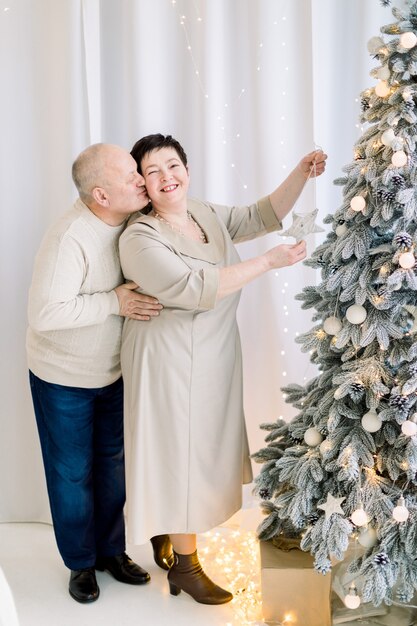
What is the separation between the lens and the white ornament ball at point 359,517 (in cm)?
199

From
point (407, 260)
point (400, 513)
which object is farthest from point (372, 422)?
point (407, 260)

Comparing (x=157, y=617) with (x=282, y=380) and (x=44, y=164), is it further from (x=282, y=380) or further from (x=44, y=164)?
(x=44, y=164)

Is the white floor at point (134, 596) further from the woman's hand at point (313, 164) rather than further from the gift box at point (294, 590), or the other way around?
the woman's hand at point (313, 164)

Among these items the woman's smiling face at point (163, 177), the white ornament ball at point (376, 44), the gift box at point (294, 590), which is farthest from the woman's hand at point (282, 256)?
the gift box at point (294, 590)

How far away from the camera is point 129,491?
2.41m

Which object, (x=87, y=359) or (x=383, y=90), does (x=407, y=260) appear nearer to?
(x=383, y=90)

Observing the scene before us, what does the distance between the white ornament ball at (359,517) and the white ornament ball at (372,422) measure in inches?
8.1

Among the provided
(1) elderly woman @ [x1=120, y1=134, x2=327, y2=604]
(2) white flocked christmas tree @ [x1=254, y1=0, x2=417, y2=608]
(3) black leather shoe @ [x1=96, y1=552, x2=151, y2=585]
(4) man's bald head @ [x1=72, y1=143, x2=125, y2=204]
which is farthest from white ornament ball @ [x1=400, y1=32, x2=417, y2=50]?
(3) black leather shoe @ [x1=96, y1=552, x2=151, y2=585]

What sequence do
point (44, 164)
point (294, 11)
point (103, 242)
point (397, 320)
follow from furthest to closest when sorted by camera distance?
1. point (44, 164)
2. point (294, 11)
3. point (103, 242)
4. point (397, 320)

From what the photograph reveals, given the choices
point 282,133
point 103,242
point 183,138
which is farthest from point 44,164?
point 282,133

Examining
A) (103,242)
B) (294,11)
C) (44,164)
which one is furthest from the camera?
(44,164)

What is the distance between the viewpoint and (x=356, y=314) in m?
1.98

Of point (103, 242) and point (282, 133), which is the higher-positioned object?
point (282, 133)

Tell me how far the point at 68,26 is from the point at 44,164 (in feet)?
1.62
